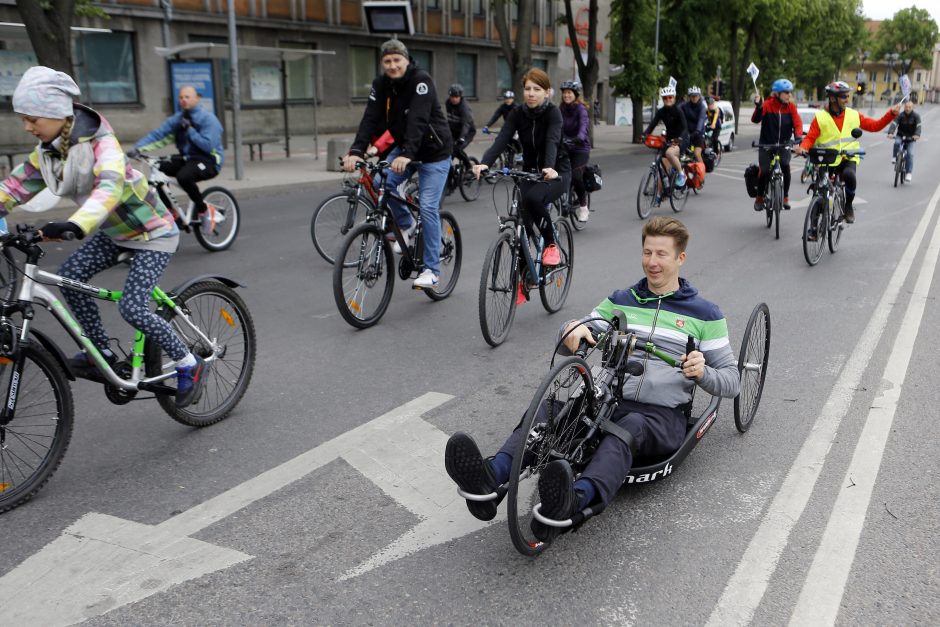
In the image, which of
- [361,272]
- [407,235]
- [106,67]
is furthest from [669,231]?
[106,67]

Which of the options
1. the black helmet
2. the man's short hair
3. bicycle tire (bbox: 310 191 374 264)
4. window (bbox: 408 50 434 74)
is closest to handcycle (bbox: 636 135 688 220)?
the black helmet

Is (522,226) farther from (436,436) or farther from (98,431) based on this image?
(98,431)

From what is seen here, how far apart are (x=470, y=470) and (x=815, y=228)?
23.7 feet

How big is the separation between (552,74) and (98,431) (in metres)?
42.1

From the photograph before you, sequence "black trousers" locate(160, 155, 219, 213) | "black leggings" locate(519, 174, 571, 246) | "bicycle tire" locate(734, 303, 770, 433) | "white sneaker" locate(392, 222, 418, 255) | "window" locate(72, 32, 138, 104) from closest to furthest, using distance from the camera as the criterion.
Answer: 1. "bicycle tire" locate(734, 303, 770, 433)
2. "black leggings" locate(519, 174, 571, 246)
3. "white sneaker" locate(392, 222, 418, 255)
4. "black trousers" locate(160, 155, 219, 213)
5. "window" locate(72, 32, 138, 104)

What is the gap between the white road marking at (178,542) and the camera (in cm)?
304

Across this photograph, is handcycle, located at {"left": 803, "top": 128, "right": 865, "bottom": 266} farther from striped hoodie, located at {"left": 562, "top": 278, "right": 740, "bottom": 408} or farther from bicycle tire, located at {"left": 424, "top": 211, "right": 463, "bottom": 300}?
striped hoodie, located at {"left": 562, "top": 278, "right": 740, "bottom": 408}

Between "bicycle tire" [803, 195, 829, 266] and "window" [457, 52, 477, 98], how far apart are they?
28.9 meters

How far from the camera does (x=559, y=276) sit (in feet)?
23.8

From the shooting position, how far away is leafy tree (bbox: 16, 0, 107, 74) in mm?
11938

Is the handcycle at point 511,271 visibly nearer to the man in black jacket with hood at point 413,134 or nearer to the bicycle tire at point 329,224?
the man in black jacket with hood at point 413,134

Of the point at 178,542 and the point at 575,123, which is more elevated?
the point at 575,123

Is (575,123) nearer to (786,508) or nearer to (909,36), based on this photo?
(786,508)

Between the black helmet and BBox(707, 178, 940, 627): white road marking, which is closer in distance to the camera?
BBox(707, 178, 940, 627): white road marking
